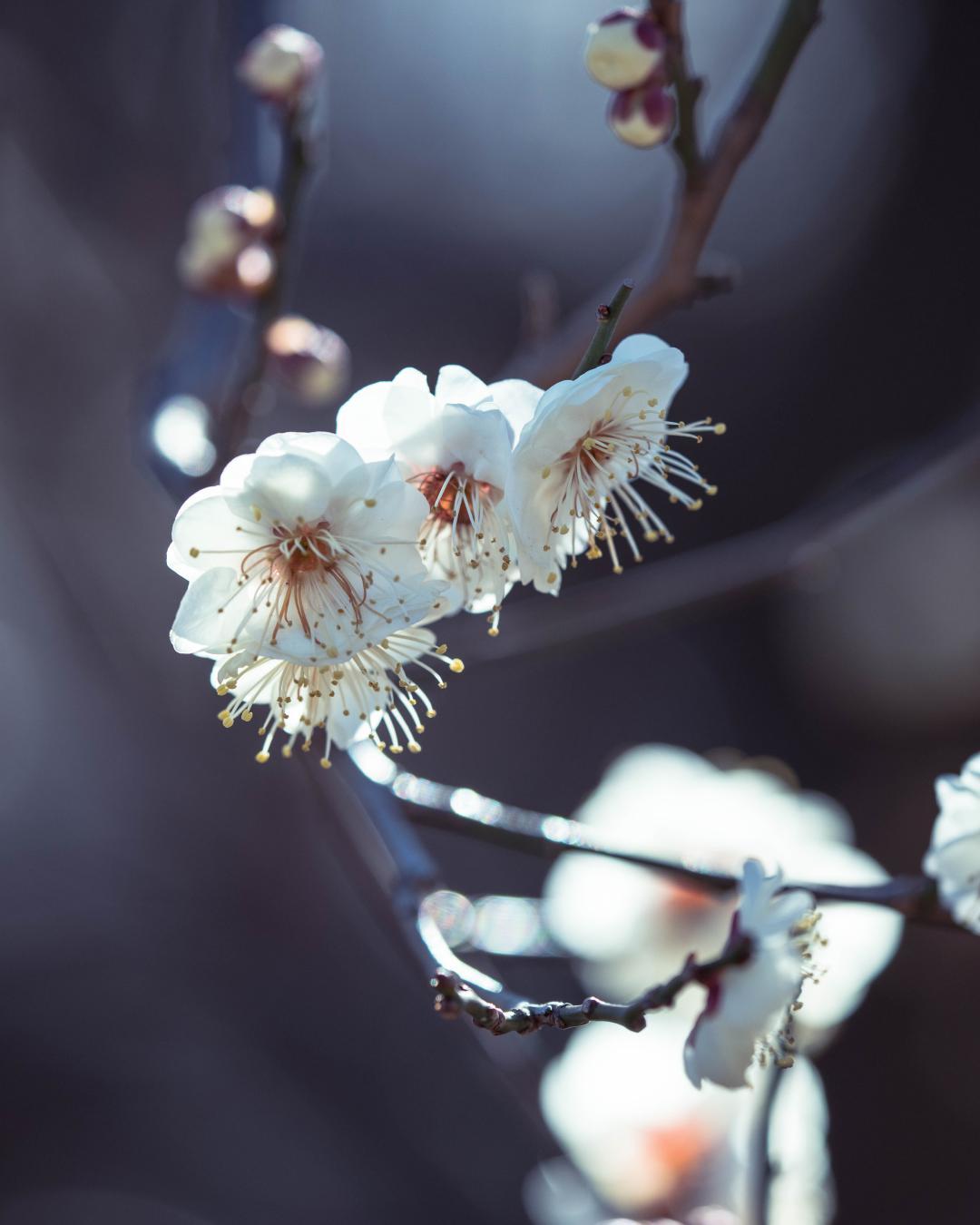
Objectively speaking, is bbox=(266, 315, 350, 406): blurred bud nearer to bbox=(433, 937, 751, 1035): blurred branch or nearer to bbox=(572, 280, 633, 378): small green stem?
bbox=(572, 280, 633, 378): small green stem

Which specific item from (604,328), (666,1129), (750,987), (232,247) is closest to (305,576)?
(604,328)

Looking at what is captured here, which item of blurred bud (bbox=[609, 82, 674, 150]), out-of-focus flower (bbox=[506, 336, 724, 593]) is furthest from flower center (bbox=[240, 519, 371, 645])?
blurred bud (bbox=[609, 82, 674, 150])

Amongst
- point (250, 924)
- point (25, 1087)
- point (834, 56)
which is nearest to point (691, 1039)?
point (250, 924)

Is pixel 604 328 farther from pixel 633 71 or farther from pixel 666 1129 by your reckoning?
pixel 666 1129

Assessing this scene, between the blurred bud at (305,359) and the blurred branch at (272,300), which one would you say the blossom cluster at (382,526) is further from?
the blurred bud at (305,359)

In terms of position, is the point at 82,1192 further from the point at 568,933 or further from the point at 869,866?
the point at 869,866

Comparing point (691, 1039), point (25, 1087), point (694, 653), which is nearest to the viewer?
point (691, 1039)
